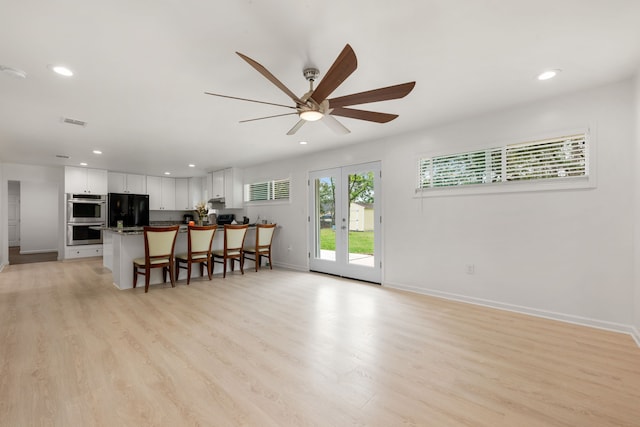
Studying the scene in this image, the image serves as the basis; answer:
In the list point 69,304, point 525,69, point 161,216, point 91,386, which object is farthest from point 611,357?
point 161,216

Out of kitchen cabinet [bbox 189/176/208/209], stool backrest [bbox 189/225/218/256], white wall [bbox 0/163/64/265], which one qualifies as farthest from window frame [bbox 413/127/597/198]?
white wall [bbox 0/163/64/265]

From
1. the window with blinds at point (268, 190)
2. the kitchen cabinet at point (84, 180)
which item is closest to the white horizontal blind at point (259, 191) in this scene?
the window with blinds at point (268, 190)

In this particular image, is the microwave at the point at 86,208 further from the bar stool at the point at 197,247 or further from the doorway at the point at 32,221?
the bar stool at the point at 197,247

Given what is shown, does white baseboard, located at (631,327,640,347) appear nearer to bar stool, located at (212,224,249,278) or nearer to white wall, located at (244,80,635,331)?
white wall, located at (244,80,635,331)

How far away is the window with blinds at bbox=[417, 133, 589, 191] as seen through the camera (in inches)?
121

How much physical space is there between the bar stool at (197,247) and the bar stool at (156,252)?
0.84 ft

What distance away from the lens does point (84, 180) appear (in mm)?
7223

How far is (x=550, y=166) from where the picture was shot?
10.5 feet

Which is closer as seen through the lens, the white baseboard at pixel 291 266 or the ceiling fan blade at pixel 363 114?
the ceiling fan blade at pixel 363 114

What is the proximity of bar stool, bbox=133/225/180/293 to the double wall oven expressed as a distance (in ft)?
11.9

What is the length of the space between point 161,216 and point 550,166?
9742mm

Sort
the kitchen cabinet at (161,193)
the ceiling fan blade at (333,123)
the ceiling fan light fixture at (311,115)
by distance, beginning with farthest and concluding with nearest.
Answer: the kitchen cabinet at (161,193) < the ceiling fan blade at (333,123) < the ceiling fan light fixture at (311,115)

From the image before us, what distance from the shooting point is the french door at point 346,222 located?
15.8 ft

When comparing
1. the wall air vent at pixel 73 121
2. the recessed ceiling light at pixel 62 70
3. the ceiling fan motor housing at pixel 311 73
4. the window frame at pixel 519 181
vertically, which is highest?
the recessed ceiling light at pixel 62 70
